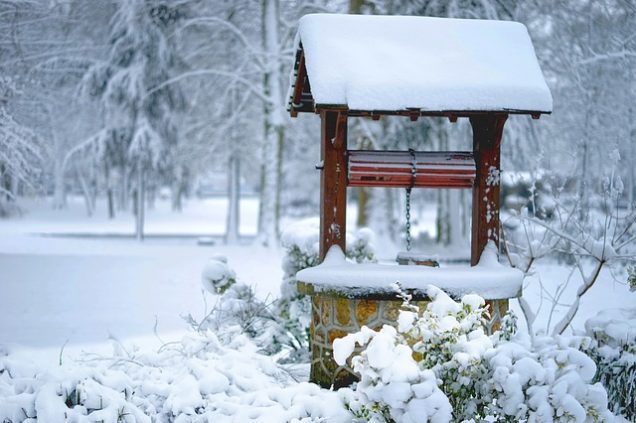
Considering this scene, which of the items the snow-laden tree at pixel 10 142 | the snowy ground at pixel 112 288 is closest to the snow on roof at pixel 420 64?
the snowy ground at pixel 112 288

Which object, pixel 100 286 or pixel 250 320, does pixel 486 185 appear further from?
pixel 100 286

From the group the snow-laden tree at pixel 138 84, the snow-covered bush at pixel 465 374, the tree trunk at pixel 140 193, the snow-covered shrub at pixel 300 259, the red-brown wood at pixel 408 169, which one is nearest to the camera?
the snow-covered bush at pixel 465 374

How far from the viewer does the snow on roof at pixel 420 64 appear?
5.72 meters

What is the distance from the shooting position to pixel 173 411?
13.9ft

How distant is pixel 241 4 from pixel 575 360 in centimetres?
1943

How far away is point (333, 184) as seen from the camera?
629 cm

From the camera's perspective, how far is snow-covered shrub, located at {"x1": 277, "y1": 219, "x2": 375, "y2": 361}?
315 inches

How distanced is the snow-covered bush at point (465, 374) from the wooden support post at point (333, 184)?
2.24 meters

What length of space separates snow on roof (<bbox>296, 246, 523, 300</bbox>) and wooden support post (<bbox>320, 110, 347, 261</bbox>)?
1.34 feet

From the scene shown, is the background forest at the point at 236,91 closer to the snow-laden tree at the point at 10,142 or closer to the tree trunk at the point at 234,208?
the tree trunk at the point at 234,208

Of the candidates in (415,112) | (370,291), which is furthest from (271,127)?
(370,291)

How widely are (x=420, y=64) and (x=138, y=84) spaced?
1695 cm

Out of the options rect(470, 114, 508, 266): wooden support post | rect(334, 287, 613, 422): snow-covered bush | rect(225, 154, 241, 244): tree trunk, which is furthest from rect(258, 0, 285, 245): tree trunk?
rect(334, 287, 613, 422): snow-covered bush

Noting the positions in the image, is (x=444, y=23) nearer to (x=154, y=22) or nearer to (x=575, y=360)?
(x=575, y=360)
